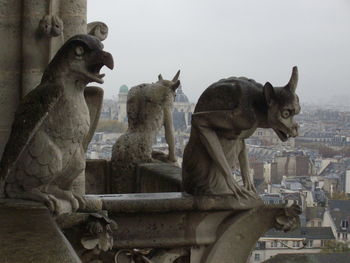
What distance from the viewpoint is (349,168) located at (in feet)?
174

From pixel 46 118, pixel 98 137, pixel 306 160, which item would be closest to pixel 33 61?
pixel 46 118

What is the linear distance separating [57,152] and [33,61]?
1.56m

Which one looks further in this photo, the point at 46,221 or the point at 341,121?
the point at 341,121

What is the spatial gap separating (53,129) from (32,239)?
4.65 feet

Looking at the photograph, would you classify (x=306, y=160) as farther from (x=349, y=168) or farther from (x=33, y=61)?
(x=33, y=61)

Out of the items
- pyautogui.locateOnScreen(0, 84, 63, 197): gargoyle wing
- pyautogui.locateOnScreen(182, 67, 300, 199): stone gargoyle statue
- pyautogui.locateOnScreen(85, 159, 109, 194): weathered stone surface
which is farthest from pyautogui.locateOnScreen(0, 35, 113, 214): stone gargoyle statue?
pyautogui.locateOnScreen(85, 159, 109, 194): weathered stone surface

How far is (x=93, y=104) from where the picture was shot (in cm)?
536

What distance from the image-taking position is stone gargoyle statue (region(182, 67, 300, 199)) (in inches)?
218

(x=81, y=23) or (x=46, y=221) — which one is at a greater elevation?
(x=81, y=23)

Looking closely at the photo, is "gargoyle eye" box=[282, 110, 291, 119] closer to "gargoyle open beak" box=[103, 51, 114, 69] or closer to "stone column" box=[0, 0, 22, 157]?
"gargoyle open beak" box=[103, 51, 114, 69]

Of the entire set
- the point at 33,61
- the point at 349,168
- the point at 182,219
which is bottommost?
the point at 349,168

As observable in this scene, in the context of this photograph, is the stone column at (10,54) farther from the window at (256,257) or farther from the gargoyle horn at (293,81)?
the window at (256,257)

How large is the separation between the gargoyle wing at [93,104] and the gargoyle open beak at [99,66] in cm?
80

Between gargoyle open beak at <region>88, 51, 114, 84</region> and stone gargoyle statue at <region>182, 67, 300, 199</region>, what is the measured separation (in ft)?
4.03
